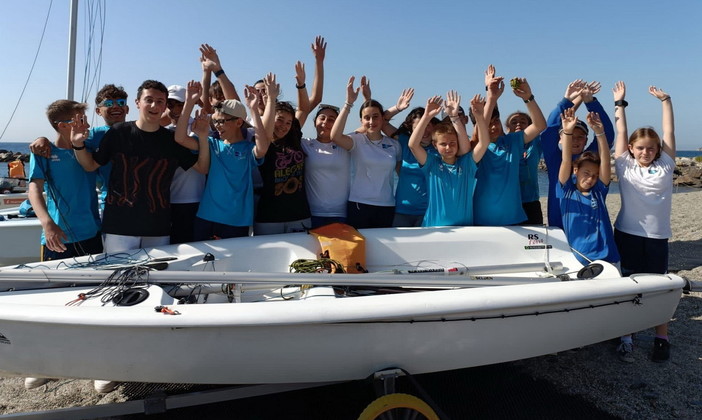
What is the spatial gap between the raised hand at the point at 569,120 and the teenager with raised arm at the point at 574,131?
0.65 feet

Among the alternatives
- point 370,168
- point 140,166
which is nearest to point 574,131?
point 370,168

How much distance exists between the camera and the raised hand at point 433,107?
11.4 feet

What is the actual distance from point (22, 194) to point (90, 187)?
5765 mm

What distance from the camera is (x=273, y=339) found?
7.28 ft

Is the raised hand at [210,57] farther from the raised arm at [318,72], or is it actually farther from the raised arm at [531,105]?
the raised arm at [531,105]

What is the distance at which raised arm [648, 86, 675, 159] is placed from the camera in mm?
3547

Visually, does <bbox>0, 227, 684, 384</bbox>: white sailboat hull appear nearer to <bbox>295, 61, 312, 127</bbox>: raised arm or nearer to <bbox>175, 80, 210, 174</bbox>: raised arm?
<bbox>175, 80, 210, 174</bbox>: raised arm

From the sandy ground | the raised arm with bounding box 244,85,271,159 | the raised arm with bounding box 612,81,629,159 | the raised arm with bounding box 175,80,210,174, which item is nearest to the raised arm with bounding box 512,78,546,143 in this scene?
the raised arm with bounding box 612,81,629,159

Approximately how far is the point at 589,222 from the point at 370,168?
1645 millimetres

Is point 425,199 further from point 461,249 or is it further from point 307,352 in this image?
point 307,352

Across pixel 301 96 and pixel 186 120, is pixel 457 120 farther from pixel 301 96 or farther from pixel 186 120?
pixel 186 120

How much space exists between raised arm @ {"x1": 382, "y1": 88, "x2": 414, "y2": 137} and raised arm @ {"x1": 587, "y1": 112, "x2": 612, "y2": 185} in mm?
1391

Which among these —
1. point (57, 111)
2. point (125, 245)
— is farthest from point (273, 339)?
point (57, 111)

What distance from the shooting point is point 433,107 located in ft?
11.5
